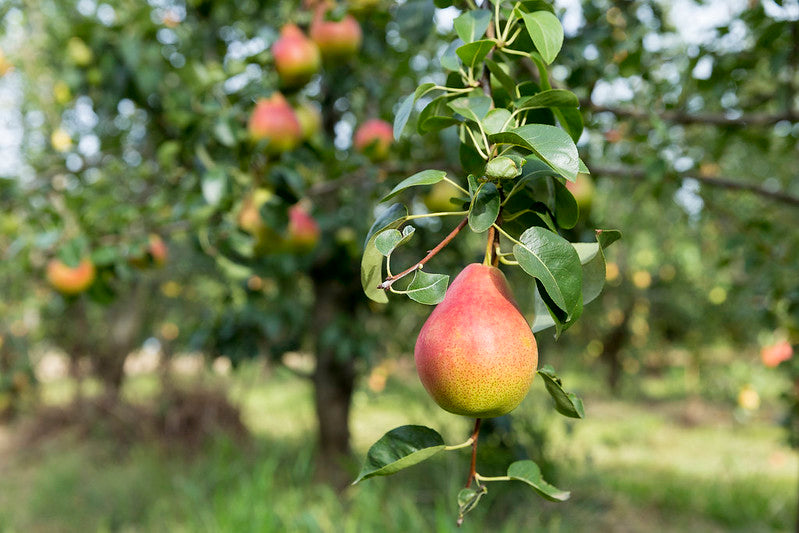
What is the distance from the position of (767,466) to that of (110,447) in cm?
398

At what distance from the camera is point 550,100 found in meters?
0.49

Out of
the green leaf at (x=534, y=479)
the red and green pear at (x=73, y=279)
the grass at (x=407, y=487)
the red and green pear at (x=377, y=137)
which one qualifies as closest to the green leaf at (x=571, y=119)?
the green leaf at (x=534, y=479)

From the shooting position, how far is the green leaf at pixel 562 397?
434mm

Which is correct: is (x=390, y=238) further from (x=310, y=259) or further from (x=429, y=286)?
(x=310, y=259)

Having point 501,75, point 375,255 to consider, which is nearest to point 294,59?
point 501,75

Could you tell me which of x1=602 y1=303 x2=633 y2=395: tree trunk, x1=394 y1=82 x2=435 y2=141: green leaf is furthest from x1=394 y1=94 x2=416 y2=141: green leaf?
x1=602 y1=303 x2=633 y2=395: tree trunk

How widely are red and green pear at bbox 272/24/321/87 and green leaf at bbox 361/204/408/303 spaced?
1071 millimetres

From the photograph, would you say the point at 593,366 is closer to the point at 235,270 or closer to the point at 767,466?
the point at 767,466

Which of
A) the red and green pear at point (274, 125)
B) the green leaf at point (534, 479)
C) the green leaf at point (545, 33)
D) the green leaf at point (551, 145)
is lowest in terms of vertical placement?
the red and green pear at point (274, 125)

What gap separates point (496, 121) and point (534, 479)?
25cm

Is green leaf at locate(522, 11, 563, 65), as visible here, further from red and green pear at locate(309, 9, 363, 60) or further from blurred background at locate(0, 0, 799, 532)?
red and green pear at locate(309, 9, 363, 60)

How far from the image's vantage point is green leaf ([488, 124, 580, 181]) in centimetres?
40

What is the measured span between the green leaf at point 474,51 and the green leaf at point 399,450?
0.28 meters

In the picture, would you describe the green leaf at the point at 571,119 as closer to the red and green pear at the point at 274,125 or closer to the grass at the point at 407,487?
the red and green pear at the point at 274,125
